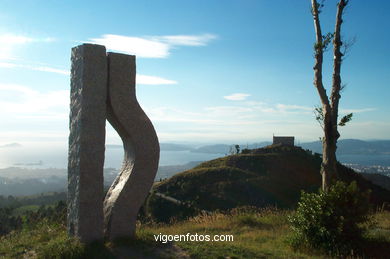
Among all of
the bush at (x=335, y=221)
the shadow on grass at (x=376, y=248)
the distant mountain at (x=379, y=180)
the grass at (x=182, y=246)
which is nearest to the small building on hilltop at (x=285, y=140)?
the distant mountain at (x=379, y=180)

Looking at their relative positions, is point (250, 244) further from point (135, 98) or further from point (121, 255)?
point (135, 98)

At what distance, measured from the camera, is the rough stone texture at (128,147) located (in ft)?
26.7

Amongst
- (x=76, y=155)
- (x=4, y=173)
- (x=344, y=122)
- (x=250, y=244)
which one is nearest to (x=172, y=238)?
(x=250, y=244)

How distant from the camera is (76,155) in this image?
7641 millimetres

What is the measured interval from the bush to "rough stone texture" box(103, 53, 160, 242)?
3820 millimetres

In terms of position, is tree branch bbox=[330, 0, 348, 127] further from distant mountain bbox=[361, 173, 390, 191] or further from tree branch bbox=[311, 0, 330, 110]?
distant mountain bbox=[361, 173, 390, 191]

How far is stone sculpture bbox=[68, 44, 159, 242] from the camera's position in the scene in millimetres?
7629

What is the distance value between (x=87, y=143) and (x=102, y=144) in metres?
0.34

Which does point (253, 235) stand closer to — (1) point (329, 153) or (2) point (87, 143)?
(1) point (329, 153)

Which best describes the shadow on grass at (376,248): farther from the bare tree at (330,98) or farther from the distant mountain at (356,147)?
the distant mountain at (356,147)

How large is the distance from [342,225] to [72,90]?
21.9ft

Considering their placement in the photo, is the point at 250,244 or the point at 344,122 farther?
the point at 344,122

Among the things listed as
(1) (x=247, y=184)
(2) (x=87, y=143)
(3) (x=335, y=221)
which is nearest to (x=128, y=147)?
(2) (x=87, y=143)

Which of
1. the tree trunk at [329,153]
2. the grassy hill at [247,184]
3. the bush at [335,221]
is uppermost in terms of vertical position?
the tree trunk at [329,153]
